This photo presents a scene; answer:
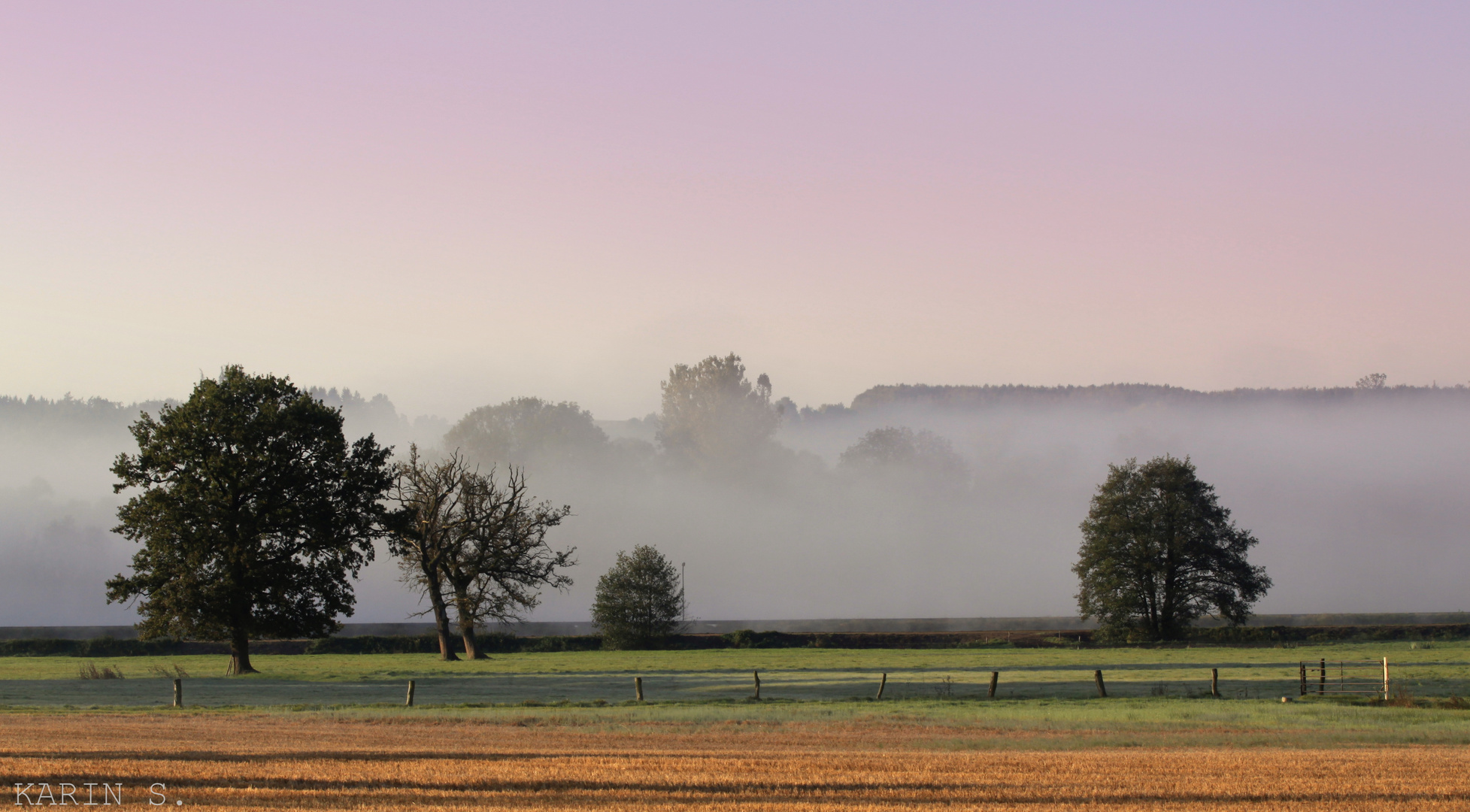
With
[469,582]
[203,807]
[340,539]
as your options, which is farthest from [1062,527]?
[203,807]

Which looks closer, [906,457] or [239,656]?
[239,656]

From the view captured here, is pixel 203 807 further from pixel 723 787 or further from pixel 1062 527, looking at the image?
pixel 1062 527

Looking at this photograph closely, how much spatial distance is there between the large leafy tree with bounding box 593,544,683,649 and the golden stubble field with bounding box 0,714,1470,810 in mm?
60906

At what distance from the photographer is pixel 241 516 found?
56.7 m

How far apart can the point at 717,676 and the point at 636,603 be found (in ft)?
115

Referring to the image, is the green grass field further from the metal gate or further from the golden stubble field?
the golden stubble field

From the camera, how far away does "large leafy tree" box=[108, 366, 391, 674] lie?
55.4 metres

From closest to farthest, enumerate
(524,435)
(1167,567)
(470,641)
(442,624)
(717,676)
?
(717,676) < (442,624) < (470,641) < (1167,567) < (524,435)

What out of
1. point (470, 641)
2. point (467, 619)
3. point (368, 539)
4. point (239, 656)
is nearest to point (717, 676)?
point (368, 539)

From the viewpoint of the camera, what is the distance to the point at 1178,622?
81438 mm

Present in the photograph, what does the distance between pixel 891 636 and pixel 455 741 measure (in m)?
73.2

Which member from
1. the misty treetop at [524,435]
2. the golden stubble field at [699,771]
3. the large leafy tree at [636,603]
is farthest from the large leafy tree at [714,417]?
the golden stubble field at [699,771]

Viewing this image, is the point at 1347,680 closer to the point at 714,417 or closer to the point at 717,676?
the point at 717,676

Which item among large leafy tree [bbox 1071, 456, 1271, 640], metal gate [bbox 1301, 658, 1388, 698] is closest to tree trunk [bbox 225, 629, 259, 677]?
metal gate [bbox 1301, 658, 1388, 698]
